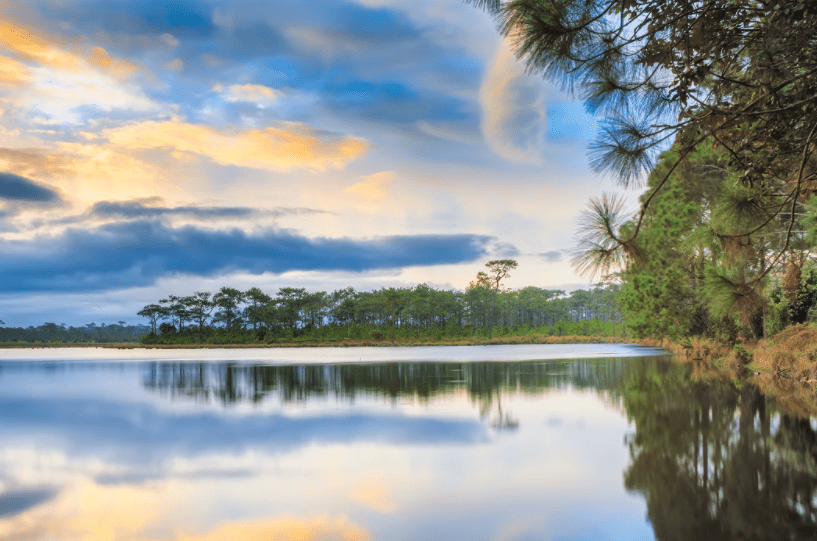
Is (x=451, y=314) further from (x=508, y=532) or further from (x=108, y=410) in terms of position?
(x=508, y=532)

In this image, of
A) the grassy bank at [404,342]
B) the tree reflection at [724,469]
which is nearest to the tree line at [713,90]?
the tree reflection at [724,469]

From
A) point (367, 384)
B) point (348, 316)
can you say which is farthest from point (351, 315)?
point (367, 384)

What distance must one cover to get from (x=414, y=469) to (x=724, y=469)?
3.17 meters

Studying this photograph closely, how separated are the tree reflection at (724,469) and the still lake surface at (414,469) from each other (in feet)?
0.08

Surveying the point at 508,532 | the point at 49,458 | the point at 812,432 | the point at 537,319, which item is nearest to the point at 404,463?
the point at 508,532

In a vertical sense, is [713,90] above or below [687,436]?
above

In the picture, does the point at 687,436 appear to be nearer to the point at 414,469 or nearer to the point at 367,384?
the point at 414,469

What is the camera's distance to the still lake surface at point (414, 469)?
454cm

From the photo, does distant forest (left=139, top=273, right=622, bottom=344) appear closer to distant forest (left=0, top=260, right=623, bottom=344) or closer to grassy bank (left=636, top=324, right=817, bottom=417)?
distant forest (left=0, top=260, right=623, bottom=344)

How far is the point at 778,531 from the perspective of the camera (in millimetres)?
4102

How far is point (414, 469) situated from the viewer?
6.33 meters

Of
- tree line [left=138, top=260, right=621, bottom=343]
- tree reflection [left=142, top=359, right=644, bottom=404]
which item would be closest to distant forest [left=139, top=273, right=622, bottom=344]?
tree line [left=138, top=260, right=621, bottom=343]

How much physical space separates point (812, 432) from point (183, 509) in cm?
756

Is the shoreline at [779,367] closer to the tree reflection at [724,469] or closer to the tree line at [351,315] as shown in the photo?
the tree reflection at [724,469]
